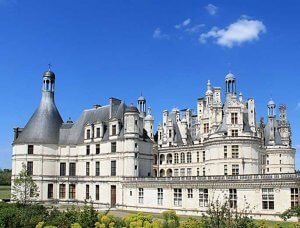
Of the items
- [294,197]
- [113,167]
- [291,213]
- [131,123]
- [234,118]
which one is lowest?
[291,213]

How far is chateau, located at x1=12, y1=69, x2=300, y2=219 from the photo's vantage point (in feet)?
125

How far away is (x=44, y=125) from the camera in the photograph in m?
50.3

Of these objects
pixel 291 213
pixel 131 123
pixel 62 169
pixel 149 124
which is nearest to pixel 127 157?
pixel 131 123

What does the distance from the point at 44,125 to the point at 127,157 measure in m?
13.2

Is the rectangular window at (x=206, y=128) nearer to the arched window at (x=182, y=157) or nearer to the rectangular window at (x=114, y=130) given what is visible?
the arched window at (x=182, y=157)

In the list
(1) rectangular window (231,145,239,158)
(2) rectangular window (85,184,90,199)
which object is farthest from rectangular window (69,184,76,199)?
(1) rectangular window (231,145,239,158)

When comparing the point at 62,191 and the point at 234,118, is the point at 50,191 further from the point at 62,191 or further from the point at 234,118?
the point at 234,118

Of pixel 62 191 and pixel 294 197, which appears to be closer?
pixel 294 197

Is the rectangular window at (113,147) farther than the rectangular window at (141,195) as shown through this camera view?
Yes

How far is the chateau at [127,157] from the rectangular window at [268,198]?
1.97 m

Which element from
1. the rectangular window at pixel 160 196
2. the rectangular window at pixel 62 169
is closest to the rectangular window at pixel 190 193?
the rectangular window at pixel 160 196

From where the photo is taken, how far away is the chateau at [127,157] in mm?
38250

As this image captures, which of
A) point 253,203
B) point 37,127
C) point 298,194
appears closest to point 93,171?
point 37,127

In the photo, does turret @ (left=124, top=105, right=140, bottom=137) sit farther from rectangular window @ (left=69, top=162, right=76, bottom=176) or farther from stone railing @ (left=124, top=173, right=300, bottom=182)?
rectangular window @ (left=69, top=162, right=76, bottom=176)
